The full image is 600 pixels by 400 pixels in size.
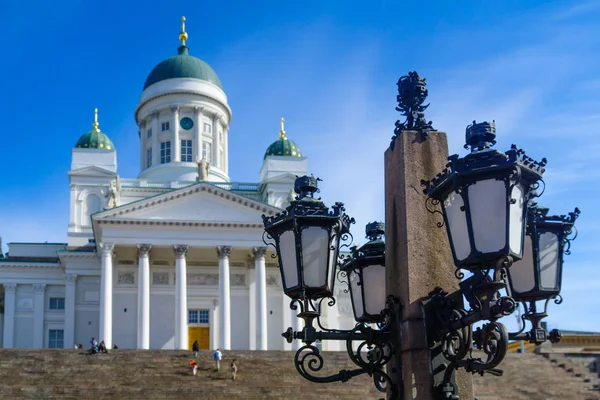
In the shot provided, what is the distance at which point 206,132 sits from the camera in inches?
2383

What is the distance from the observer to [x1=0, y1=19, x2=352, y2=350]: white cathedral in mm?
47312

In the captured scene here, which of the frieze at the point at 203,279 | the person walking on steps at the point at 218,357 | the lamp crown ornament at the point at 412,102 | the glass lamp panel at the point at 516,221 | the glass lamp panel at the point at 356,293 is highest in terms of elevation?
the frieze at the point at 203,279

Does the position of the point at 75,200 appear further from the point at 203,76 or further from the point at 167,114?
the point at 203,76

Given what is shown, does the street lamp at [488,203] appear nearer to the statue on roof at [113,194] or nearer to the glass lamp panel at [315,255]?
the glass lamp panel at [315,255]

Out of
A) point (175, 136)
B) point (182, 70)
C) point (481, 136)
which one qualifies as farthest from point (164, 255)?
point (481, 136)

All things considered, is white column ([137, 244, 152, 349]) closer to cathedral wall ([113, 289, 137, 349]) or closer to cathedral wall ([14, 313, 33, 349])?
cathedral wall ([113, 289, 137, 349])

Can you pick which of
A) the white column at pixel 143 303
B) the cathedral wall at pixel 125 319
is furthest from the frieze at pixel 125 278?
the white column at pixel 143 303

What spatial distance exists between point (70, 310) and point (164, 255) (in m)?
6.82

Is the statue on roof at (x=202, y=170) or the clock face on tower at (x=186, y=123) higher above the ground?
the clock face on tower at (x=186, y=123)

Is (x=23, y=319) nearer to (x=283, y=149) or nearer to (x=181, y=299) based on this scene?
(x=181, y=299)

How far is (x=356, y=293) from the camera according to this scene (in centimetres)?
780

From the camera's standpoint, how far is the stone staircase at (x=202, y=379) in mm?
30938

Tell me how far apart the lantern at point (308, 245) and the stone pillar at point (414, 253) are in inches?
17.1

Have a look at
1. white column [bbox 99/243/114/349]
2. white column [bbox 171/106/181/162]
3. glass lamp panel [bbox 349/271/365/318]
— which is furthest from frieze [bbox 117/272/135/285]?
glass lamp panel [bbox 349/271/365/318]
